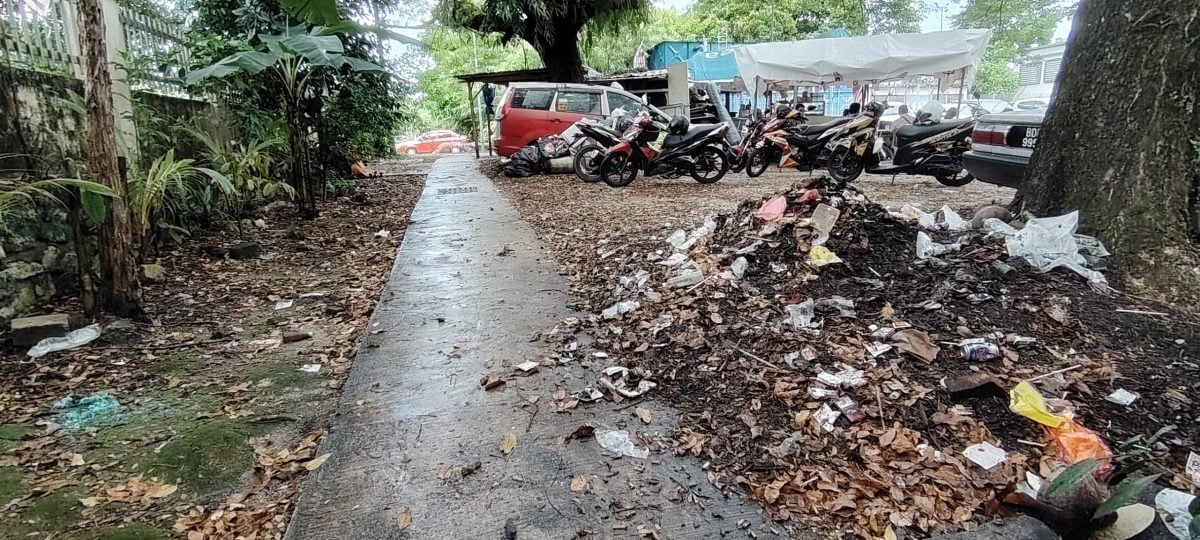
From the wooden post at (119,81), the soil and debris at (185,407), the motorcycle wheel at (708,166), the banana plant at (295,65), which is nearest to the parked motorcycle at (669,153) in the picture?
the motorcycle wheel at (708,166)

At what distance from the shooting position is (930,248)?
3434 mm

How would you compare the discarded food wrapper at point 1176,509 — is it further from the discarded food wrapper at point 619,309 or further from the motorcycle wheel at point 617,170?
the motorcycle wheel at point 617,170

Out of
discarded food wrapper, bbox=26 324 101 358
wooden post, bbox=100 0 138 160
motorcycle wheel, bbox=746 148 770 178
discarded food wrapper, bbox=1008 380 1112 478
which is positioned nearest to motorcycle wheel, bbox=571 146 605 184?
motorcycle wheel, bbox=746 148 770 178

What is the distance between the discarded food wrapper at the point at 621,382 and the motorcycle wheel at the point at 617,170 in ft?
21.5

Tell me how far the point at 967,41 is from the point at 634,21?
6.82 metres

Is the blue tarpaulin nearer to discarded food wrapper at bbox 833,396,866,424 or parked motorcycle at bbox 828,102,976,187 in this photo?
parked motorcycle at bbox 828,102,976,187

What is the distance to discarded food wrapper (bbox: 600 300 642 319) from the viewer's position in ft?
11.2

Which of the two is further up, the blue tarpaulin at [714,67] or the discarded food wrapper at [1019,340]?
the blue tarpaulin at [714,67]

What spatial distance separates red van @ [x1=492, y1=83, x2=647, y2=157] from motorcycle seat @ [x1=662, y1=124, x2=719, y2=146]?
166cm

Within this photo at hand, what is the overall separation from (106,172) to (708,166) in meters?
7.73

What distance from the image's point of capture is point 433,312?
364 cm

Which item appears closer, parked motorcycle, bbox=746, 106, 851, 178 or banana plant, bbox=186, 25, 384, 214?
banana plant, bbox=186, 25, 384, 214

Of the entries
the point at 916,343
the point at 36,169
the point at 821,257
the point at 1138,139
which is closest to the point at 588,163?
the point at 821,257

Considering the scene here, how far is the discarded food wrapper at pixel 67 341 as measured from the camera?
2.96m
